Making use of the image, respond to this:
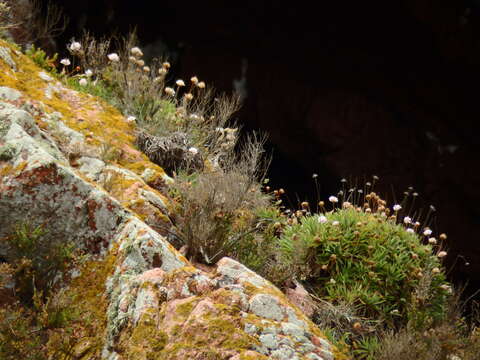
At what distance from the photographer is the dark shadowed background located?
465 inches

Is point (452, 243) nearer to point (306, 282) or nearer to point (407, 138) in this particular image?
point (407, 138)

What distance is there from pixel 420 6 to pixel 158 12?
615cm

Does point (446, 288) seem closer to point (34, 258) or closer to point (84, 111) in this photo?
point (34, 258)

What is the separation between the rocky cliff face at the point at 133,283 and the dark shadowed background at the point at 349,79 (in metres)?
8.73

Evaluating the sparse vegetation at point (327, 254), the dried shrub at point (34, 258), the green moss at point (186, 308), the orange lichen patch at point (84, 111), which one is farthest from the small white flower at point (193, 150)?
the green moss at point (186, 308)

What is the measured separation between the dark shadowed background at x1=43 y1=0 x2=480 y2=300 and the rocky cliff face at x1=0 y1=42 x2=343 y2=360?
873cm

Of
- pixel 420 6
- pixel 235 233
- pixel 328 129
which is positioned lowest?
pixel 328 129

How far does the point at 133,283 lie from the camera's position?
9.39 ft

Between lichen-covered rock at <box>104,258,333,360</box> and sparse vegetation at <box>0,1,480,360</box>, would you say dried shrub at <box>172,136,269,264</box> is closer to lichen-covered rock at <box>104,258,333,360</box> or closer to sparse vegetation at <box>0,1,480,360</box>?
sparse vegetation at <box>0,1,480,360</box>

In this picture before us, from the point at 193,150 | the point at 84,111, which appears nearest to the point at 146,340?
the point at 193,150

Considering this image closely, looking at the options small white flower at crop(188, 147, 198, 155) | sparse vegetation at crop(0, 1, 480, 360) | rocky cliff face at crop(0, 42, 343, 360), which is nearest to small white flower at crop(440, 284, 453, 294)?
sparse vegetation at crop(0, 1, 480, 360)

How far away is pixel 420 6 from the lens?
11594 millimetres

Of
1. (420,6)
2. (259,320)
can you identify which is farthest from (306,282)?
(420,6)

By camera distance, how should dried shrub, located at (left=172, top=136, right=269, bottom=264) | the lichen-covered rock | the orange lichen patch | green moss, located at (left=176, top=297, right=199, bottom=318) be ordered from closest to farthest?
1. the lichen-covered rock
2. green moss, located at (left=176, top=297, right=199, bottom=318)
3. dried shrub, located at (left=172, top=136, right=269, bottom=264)
4. the orange lichen patch
